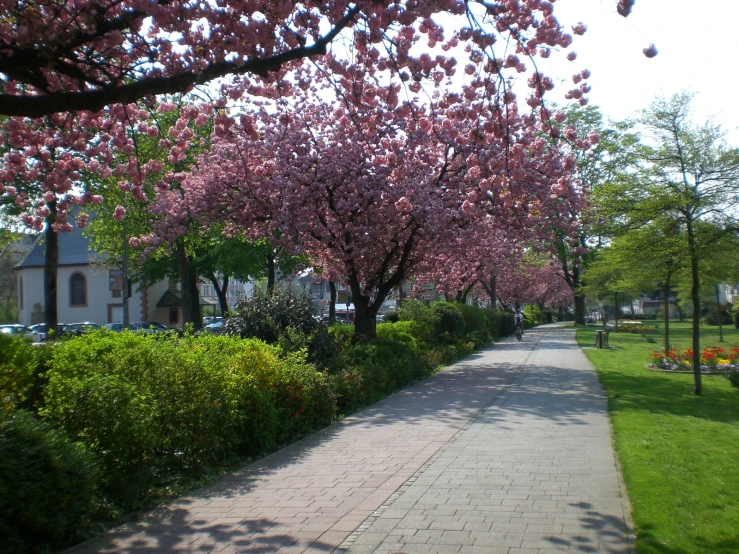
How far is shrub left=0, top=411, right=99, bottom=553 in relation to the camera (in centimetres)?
466

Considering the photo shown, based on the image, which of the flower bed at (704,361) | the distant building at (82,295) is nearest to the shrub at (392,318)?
the flower bed at (704,361)

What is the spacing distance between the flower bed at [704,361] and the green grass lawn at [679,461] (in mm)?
2277

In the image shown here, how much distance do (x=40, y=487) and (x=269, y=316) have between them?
29.4ft

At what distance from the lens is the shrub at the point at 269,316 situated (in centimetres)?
1377

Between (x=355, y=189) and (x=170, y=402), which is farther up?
(x=355, y=189)

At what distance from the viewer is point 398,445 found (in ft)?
29.0

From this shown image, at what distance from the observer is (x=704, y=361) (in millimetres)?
17438

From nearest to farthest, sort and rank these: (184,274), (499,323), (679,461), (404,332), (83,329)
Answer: (679,461)
(83,329)
(404,332)
(184,274)
(499,323)

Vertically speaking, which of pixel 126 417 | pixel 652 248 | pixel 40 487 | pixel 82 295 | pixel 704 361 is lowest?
pixel 704 361

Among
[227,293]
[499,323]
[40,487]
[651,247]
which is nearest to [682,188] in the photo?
[651,247]

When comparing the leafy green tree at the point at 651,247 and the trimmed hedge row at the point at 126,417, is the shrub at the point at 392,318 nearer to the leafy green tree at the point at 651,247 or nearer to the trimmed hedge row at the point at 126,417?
the leafy green tree at the point at 651,247

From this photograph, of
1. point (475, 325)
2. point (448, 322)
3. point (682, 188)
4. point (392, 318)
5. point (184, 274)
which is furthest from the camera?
point (475, 325)

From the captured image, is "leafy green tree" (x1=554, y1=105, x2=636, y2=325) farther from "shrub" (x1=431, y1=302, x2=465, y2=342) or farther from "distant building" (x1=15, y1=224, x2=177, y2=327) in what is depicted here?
"distant building" (x1=15, y1=224, x2=177, y2=327)

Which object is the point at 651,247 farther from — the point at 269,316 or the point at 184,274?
the point at 184,274
